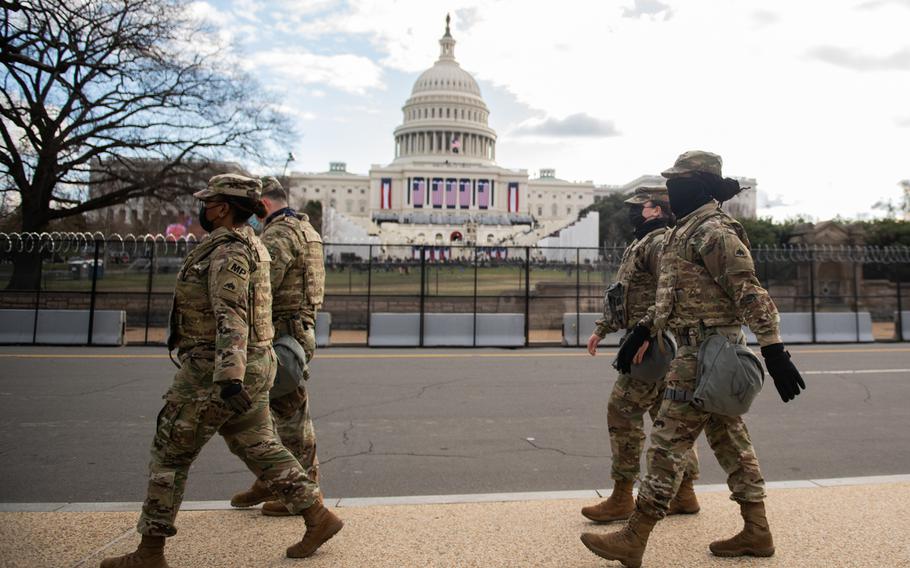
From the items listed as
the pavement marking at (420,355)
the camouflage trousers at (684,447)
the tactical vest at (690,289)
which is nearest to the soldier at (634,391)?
the camouflage trousers at (684,447)

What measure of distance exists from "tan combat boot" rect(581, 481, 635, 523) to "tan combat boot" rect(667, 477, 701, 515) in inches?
9.8

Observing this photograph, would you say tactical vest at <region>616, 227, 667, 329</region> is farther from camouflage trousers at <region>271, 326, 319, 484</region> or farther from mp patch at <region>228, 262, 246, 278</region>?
mp patch at <region>228, 262, 246, 278</region>

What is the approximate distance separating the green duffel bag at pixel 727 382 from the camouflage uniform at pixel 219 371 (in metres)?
1.91

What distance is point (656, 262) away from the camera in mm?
4023

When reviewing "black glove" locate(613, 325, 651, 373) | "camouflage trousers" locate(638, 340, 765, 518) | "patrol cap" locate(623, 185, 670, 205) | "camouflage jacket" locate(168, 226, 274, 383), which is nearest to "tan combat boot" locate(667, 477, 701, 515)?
"camouflage trousers" locate(638, 340, 765, 518)

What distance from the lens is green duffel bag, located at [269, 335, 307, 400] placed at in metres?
3.71

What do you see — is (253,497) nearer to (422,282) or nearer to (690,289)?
(690,289)

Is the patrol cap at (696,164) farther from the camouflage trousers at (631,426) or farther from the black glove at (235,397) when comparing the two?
the black glove at (235,397)

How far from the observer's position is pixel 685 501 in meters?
3.87

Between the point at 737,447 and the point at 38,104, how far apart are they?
2234cm

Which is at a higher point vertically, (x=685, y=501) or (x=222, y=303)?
(x=222, y=303)

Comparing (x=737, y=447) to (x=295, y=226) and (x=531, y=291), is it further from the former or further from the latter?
(x=531, y=291)

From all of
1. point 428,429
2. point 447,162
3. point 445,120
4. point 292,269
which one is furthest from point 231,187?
point 445,120

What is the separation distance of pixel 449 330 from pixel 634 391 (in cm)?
1030
